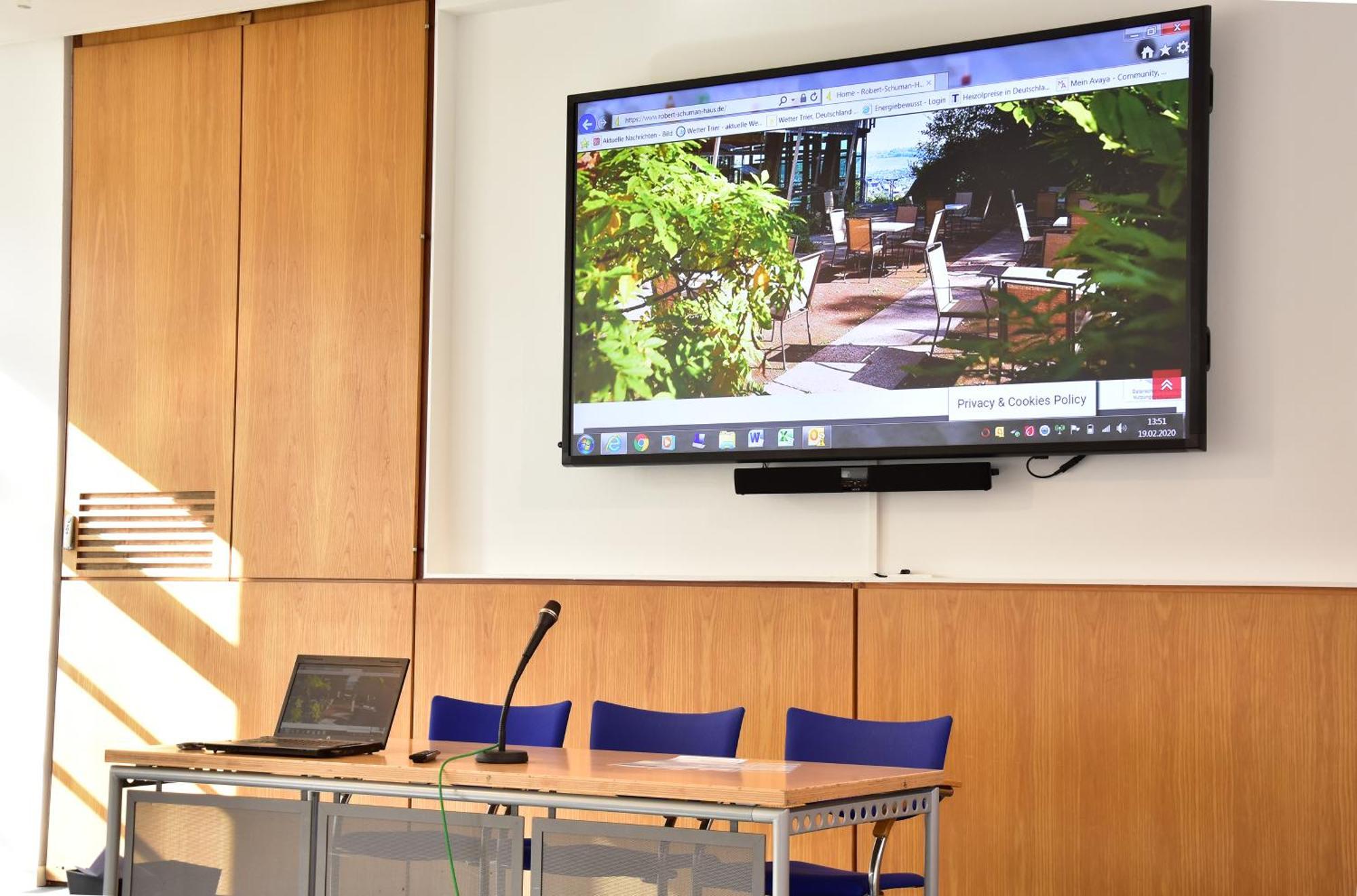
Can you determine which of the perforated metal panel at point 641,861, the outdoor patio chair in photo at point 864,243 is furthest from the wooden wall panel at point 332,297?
the perforated metal panel at point 641,861

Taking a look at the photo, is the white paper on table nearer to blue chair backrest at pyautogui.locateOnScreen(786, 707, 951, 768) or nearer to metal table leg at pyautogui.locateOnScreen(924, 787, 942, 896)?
metal table leg at pyautogui.locateOnScreen(924, 787, 942, 896)

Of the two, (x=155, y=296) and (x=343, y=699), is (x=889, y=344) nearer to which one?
(x=343, y=699)

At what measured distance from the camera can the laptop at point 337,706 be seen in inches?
167

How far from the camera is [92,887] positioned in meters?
6.34

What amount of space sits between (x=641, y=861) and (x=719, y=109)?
10.9ft

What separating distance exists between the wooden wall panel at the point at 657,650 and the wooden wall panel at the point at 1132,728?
0.17 m

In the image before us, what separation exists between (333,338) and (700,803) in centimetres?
375

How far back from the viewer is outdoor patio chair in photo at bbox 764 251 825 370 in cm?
569

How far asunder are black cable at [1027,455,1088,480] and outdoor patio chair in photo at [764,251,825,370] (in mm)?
927

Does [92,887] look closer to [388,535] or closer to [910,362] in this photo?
[388,535]

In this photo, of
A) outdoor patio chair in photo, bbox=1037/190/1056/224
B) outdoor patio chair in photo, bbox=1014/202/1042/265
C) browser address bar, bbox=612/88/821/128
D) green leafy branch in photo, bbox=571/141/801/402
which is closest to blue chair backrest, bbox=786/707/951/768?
green leafy branch in photo, bbox=571/141/801/402

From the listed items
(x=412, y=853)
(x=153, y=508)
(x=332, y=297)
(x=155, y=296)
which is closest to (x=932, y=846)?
(x=412, y=853)

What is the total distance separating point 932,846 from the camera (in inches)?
147

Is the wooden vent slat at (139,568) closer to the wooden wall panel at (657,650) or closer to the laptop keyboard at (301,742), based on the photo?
the wooden wall panel at (657,650)
